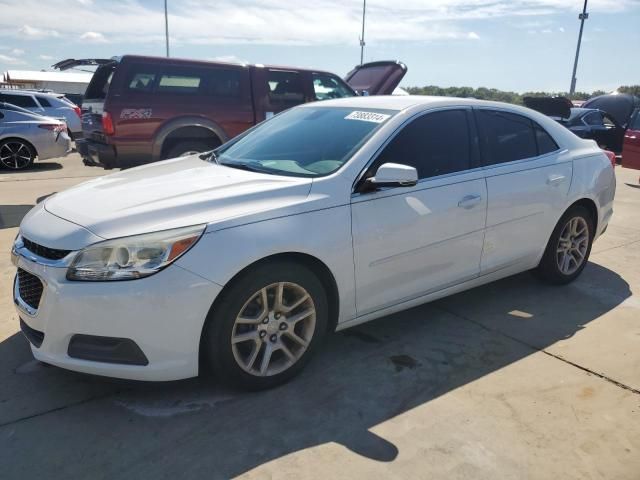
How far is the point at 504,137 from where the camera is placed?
4098 mm

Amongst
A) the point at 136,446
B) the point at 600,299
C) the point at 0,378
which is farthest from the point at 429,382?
the point at 0,378

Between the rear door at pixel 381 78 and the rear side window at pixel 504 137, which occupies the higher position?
the rear door at pixel 381 78

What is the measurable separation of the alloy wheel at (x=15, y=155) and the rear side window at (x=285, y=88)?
5.91 m

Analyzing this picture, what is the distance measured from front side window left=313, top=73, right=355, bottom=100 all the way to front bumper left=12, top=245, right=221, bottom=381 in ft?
21.8

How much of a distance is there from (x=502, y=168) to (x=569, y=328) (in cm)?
124

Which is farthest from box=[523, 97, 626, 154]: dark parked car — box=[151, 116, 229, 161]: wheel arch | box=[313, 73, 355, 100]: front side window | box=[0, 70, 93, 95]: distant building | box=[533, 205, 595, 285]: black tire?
box=[0, 70, 93, 95]: distant building

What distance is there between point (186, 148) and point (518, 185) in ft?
16.7

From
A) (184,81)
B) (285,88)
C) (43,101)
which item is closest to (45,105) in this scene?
(43,101)

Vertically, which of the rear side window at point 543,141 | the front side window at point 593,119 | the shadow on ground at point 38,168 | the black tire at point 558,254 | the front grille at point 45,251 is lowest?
the shadow on ground at point 38,168

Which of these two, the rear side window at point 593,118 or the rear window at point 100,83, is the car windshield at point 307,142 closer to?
the rear window at point 100,83

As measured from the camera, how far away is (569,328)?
394 centimetres

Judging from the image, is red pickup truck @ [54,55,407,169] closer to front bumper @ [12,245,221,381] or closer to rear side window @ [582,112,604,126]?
front bumper @ [12,245,221,381]

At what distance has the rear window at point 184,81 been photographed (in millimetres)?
7437

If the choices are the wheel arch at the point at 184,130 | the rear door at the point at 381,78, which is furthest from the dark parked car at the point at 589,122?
the wheel arch at the point at 184,130
